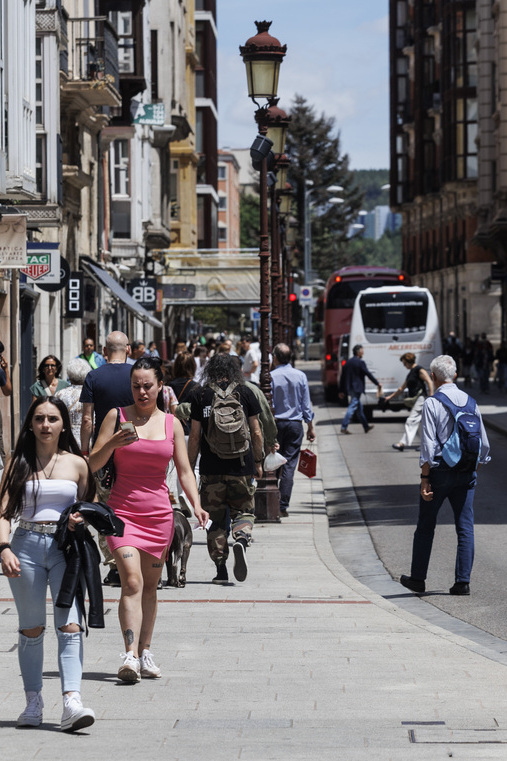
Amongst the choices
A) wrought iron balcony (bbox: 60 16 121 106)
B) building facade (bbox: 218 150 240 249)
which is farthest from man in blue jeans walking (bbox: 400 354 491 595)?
building facade (bbox: 218 150 240 249)

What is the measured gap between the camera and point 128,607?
7.65 m

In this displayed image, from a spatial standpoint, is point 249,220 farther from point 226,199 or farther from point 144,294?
point 144,294

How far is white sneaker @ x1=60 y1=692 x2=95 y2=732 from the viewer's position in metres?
6.46

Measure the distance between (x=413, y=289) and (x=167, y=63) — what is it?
48.6 feet

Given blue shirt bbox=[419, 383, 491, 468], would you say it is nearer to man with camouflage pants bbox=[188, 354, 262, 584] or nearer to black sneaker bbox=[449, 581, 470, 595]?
black sneaker bbox=[449, 581, 470, 595]

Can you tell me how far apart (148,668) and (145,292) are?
3483 centimetres

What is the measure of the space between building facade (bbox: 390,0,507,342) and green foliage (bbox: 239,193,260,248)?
28.0 meters

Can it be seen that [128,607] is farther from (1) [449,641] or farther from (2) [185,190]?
(2) [185,190]

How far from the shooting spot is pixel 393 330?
3869 cm

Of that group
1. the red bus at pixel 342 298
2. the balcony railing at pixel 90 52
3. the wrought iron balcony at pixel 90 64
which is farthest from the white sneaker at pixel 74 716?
the red bus at pixel 342 298

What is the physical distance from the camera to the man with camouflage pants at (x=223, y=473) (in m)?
11.2

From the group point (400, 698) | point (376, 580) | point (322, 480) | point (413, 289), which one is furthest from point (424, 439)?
point (413, 289)

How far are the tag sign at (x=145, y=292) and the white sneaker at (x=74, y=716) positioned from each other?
35.7m

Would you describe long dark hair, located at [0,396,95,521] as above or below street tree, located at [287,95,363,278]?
below
